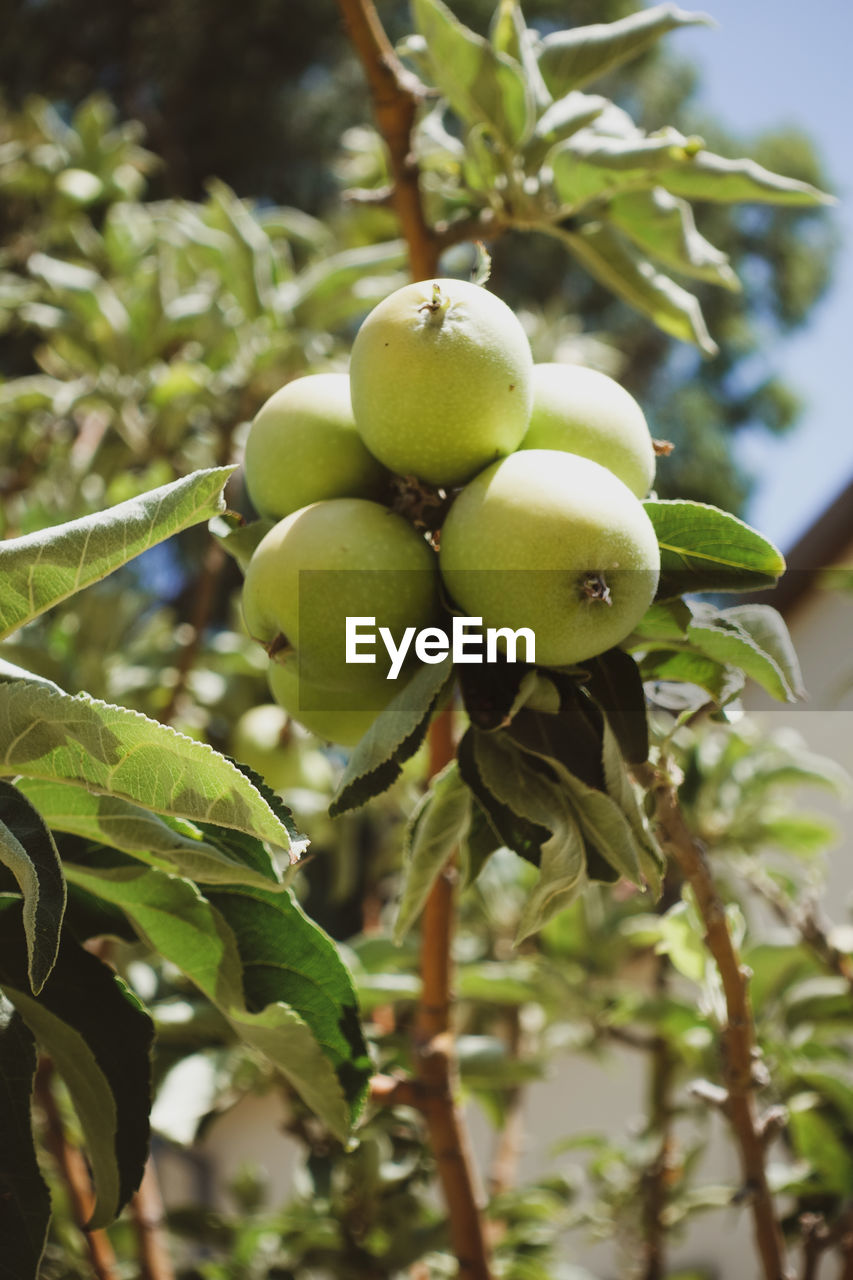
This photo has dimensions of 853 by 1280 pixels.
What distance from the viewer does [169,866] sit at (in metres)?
0.68

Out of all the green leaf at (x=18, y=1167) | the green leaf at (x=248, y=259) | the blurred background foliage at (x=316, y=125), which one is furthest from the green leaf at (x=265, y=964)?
the blurred background foliage at (x=316, y=125)

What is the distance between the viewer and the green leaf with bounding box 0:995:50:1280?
61cm

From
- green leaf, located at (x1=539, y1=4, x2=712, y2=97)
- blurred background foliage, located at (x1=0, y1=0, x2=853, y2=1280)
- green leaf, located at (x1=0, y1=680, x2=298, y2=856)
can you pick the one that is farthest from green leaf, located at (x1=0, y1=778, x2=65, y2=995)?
green leaf, located at (x1=539, y1=4, x2=712, y2=97)

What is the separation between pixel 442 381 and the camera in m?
0.64

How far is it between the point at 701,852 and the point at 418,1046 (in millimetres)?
368

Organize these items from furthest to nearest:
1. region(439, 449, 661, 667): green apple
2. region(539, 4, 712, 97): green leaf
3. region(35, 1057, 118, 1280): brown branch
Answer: region(35, 1057, 118, 1280): brown branch, region(539, 4, 712, 97): green leaf, region(439, 449, 661, 667): green apple

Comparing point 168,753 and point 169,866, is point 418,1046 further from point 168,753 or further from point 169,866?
point 168,753

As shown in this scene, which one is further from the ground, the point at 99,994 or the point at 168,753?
the point at 168,753

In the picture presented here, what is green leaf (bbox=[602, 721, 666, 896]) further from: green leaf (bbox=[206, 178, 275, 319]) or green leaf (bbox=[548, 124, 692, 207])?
green leaf (bbox=[206, 178, 275, 319])

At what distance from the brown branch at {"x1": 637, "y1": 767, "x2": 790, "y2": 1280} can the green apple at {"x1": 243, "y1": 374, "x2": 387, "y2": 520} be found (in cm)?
27

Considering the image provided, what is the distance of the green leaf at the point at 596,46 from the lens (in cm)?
107

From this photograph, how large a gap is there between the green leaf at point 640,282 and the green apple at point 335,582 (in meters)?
0.55

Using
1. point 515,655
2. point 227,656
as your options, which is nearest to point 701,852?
point 515,655

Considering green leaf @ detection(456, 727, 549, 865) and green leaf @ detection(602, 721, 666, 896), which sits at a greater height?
green leaf @ detection(602, 721, 666, 896)
